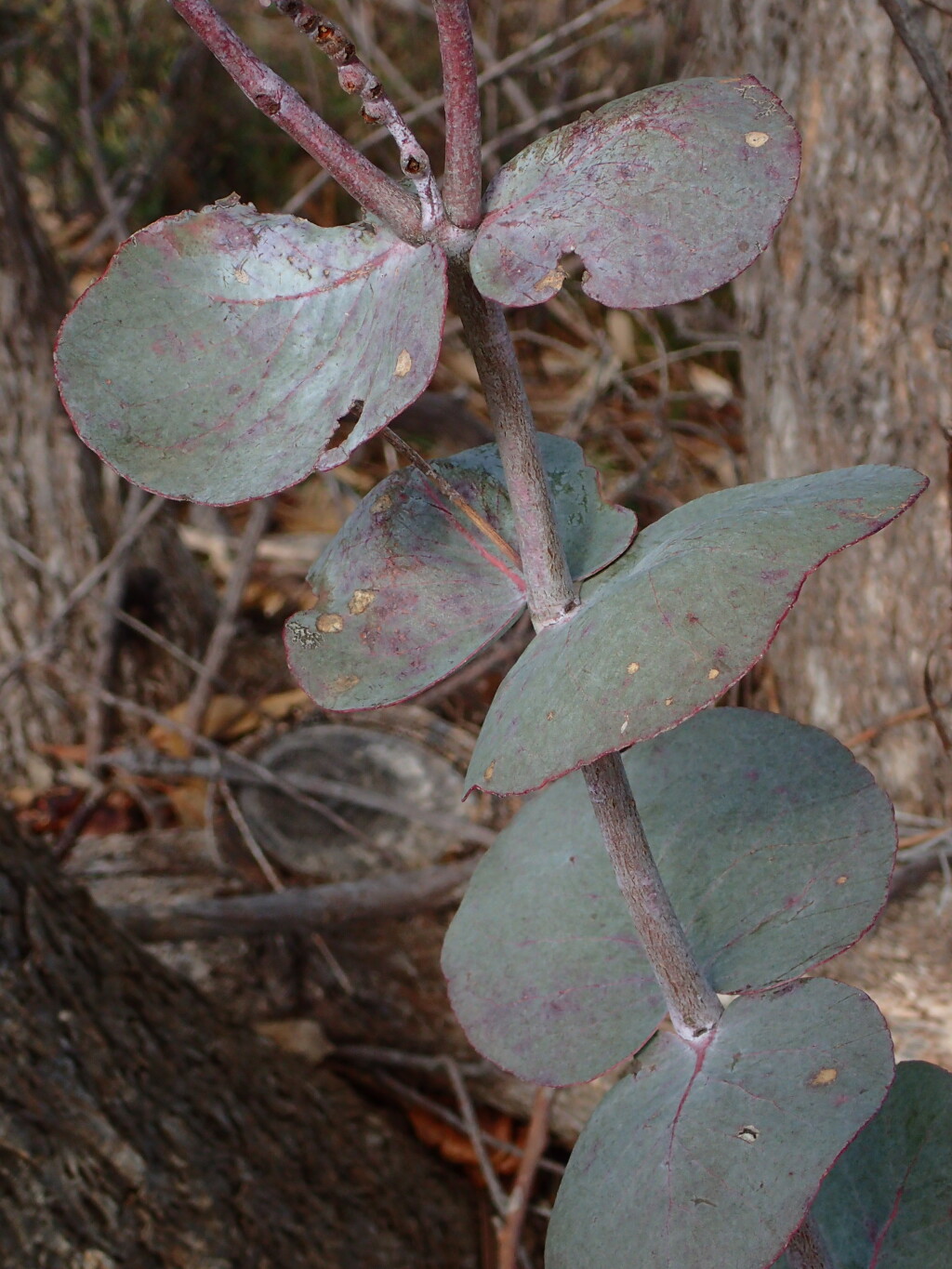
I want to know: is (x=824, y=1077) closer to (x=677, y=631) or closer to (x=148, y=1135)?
(x=677, y=631)

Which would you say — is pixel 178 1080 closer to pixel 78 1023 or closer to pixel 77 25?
pixel 78 1023

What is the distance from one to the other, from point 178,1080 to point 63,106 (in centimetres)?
218

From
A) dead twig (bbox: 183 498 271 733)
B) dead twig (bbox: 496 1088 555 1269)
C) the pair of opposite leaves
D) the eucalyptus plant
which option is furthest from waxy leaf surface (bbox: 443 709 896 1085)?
dead twig (bbox: 183 498 271 733)

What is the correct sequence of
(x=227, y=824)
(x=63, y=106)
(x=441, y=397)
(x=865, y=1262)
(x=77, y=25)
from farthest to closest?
1. (x=63, y=106)
2. (x=77, y=25)
3. (x=441, y=397)
4. (x=227, y=824)
5. (x=865, y=1262)

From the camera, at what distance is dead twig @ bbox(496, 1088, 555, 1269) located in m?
1.05

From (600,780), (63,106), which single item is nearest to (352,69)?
(600,780)

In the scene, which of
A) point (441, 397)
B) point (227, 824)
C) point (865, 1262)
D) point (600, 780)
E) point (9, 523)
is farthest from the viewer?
point (441, 397)

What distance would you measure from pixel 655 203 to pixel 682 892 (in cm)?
37

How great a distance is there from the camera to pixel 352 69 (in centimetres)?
41

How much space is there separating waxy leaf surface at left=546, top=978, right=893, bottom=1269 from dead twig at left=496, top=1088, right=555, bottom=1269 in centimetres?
55

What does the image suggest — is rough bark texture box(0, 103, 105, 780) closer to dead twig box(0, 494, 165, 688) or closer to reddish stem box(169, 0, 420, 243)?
dead twig box(0, 494, 165, 688)

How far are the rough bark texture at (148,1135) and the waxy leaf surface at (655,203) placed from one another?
2.44 feet

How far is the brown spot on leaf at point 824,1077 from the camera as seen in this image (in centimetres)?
51

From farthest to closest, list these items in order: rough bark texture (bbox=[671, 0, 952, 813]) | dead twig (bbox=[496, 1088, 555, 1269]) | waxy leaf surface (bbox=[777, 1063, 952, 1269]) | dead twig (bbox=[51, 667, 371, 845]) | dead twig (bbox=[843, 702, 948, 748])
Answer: dead twig (bbox=[51, 667, 371, 845]) → dead twig (bbox=[843, 702, 948, 748]) → rough bark texture (bbox=[671, 0, 952, 813]) → dead twig (bbox=[496, 1088, 555, 1269]) → waxy leaf surface (bbox=[777, 1063, 952, 1269])
